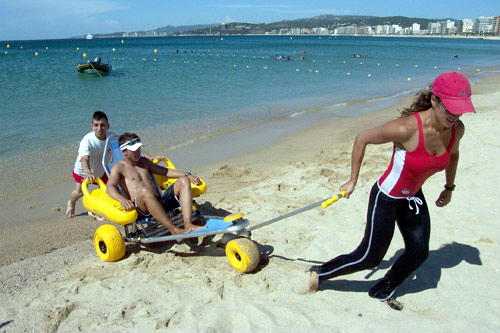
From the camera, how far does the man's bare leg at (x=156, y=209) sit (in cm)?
407

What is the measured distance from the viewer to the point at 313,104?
48.5ft

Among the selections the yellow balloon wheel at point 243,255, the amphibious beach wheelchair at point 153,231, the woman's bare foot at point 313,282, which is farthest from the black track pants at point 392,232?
the amphibious beach wheelchair at point 153,231

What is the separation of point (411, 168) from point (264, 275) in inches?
66.6

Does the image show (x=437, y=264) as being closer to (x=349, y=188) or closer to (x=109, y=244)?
(x=349, y=188)

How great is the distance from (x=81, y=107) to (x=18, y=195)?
8654mm

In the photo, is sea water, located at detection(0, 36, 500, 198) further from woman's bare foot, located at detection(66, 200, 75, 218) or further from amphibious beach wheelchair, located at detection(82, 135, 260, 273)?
amphibious beach wheelchair, located at detection(82, 135, 260, 273)

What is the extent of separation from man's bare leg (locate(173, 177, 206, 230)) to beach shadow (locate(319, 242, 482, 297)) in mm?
1511

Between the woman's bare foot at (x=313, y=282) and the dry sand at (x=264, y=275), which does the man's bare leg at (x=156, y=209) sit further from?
the woman's bare foot at (x=313, y=282)

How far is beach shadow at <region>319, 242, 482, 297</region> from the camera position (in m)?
3.42

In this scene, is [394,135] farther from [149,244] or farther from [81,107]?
[81,107]

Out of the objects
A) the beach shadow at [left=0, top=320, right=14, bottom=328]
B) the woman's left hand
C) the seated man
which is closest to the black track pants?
the woman's left hand

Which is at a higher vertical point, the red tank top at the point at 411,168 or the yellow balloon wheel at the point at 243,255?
the red tank top at the point at 411,168

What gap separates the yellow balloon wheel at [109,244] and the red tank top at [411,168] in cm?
263

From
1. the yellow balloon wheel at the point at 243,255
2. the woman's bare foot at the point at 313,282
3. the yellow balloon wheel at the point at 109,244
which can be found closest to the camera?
the woman's bare foot at the point at 313,282
